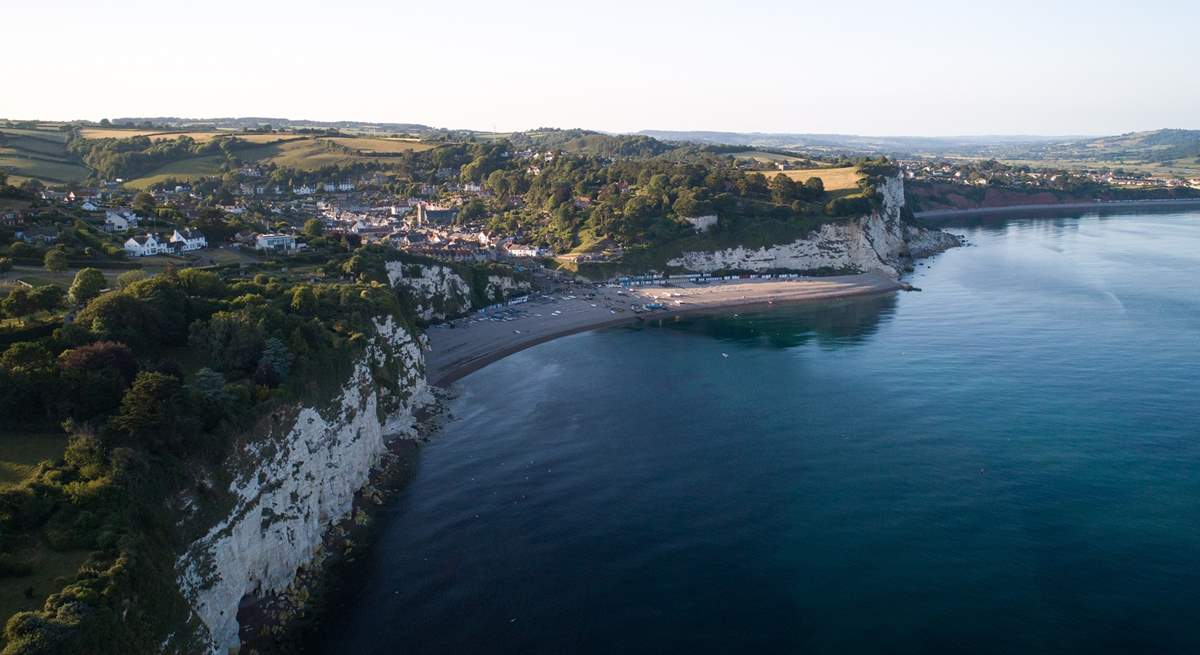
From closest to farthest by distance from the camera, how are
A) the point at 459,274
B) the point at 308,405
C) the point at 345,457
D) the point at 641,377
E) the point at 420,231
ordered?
1. the point at 308,405
2. the point at 345,457
3. the point at 641,377
4. the point at 459,274
5. the point at 420,231

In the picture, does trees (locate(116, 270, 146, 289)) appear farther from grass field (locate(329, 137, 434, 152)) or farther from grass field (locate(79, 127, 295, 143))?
grass field (locate(79, 127, 295, 143))

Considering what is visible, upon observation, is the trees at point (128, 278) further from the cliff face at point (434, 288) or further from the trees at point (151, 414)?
the cliff face at point (434, 288)

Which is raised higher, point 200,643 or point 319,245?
point 319,245

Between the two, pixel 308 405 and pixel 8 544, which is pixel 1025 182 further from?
pixel 8 544

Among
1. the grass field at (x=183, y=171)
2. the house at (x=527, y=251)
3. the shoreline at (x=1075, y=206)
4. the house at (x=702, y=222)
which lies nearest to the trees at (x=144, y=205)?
the house at (x=527, y=251)

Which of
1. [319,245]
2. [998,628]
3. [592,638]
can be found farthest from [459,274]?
[998,628]

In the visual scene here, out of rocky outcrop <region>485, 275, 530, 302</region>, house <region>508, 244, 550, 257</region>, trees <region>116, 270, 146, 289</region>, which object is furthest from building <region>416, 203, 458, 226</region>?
trees <region>116, 270, 146, 289</region>
